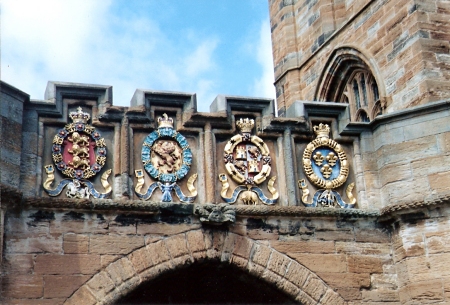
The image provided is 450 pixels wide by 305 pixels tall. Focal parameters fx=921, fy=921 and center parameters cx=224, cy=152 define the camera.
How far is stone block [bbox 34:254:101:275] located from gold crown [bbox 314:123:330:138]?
292cm

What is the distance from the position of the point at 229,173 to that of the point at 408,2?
217 inches

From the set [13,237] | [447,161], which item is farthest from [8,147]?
[447,161]

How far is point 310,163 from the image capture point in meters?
10.2

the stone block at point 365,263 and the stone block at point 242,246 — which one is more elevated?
the stone block at point 242,246

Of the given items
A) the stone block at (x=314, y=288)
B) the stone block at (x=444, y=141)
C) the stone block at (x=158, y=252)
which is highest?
the stone block at (x=444, y=141)

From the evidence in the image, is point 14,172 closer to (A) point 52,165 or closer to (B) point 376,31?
(A) point 52,165

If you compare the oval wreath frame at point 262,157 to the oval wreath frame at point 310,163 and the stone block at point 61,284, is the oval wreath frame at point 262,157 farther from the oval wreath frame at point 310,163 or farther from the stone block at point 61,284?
the stone block at point 61,284

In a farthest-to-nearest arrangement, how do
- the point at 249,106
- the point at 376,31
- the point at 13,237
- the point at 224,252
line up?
the point at 376,31, the point at 249,106, the point at 224,252, the point at 13,237

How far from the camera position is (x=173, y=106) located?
9.87 metres

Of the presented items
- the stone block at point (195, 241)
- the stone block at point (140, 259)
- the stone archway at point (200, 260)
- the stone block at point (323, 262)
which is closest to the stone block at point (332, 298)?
the stone archway at point (200, 260)

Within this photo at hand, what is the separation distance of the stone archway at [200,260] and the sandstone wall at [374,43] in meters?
4.51

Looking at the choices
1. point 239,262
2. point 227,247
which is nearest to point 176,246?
point 227,247

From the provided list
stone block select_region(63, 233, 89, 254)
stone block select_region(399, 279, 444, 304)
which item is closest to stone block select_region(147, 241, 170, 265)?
stone block select_region(63, 233, 89, 254)

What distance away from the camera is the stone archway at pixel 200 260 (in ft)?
29.3
